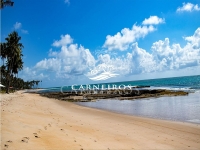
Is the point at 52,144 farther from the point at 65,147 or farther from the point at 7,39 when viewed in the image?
the point at 7,39

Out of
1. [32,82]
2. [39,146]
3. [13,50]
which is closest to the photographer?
[39,146]

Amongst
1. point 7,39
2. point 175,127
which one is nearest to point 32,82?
point 7,39

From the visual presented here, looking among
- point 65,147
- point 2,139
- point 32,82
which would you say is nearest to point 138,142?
point 65,147

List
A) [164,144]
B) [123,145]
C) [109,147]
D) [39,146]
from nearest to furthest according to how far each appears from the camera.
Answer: [39,146], [109,147], [123,145], [164,144]

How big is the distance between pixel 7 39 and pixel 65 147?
50662mm

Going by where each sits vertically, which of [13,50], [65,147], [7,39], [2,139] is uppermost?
[7,39]

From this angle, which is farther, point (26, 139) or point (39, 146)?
point (26, 139)

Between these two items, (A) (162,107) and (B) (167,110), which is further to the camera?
(A) (162,107)

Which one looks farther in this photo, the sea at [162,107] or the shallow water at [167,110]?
the sea at [162,107]

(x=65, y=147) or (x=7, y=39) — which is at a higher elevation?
(x=7, y=39)

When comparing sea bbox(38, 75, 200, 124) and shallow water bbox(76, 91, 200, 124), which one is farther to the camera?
sea bbox(38, 75, 200, 124)

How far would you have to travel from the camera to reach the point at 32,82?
19262cm

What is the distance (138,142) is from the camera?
797cm

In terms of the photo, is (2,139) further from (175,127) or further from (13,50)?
(13,50)
